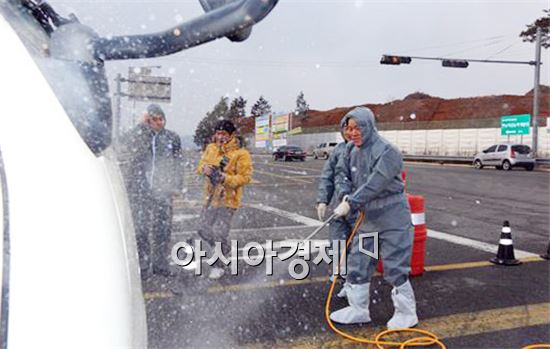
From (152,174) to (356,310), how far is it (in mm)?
2164

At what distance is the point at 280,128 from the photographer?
67.0 m

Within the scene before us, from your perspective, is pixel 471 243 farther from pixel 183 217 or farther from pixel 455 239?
pixel 183 217

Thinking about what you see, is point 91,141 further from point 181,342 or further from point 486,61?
point 486,61

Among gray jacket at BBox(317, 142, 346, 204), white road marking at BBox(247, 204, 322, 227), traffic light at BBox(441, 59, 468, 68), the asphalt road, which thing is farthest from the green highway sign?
gray jacket at BBox(317, 142, 346, 204)

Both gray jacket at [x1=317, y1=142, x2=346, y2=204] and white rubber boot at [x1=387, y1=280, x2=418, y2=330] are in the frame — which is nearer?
white rubber boot at [x1=387, y1=280, x2=418, y2=330]

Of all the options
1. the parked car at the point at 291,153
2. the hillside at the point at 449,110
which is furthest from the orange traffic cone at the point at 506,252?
the hillside at the point at 449,110

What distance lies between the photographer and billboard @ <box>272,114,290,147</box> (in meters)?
64.8

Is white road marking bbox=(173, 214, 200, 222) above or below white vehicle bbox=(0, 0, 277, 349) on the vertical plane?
Answer: below

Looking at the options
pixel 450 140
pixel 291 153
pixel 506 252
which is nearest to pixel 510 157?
pixel 291 153

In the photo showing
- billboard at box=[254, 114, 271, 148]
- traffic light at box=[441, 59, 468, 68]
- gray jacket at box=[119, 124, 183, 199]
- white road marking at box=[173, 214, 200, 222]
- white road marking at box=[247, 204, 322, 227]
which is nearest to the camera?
gray jacket at box=[119, 124, 183, 199]

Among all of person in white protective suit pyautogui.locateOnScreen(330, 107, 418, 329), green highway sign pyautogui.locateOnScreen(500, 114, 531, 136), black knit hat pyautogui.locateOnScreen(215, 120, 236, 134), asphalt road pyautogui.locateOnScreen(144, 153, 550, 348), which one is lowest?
asphalt road pyautogui.locateOnScreen(144, 153, 550, 348)

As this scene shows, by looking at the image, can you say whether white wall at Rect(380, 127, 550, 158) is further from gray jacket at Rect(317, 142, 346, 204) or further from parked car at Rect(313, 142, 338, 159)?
gray jacket at Rect(317, 142, 346, 204)

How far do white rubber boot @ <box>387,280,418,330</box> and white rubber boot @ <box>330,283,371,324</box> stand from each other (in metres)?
0.21

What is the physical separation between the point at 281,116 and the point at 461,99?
24642 mm
